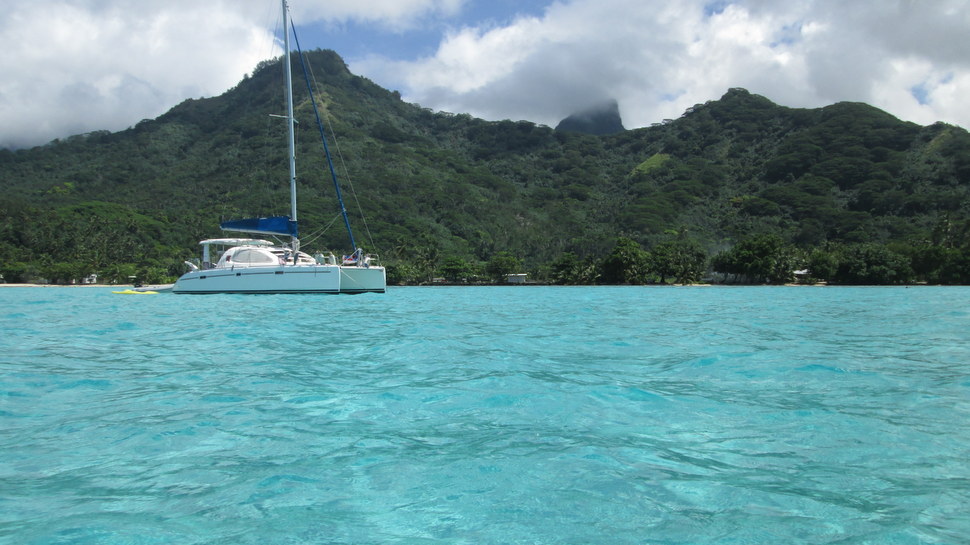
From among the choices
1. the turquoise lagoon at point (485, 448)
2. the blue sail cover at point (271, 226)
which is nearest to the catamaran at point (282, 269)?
the blue sail cover at point (271, 226)

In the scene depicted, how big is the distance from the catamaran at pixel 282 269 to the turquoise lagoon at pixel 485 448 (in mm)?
18707

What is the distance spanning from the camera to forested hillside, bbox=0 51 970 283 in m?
81.2

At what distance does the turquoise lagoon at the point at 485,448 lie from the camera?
3.03 meters

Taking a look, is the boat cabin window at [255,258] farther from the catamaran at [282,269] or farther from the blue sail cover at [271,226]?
the blue sail cover at [271,226]

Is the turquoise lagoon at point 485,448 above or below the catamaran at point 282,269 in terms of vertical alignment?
below

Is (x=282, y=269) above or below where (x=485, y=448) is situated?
above

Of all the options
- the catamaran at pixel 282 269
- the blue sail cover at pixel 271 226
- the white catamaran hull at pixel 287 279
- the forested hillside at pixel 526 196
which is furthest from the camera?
the forested hillside at pixel 526 196

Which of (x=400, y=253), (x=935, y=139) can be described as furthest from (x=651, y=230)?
(x=935, y=139)

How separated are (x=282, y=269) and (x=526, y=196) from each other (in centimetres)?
13538

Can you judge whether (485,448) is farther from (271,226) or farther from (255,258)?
(271,226)

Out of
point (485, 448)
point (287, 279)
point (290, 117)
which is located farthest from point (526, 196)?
point (485, 448)

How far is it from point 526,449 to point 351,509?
1429 millimetres

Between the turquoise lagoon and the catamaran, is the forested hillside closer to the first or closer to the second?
the catamaran

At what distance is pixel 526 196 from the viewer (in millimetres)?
160375
